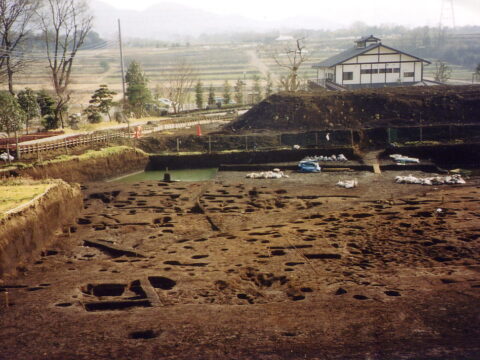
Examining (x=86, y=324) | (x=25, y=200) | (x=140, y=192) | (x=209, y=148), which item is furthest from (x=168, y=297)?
(x=209, y=148)

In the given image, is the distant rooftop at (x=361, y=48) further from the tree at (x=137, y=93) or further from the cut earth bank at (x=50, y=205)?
the cut earth bank at (x=50, y=205)

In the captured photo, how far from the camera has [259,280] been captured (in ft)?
48.6

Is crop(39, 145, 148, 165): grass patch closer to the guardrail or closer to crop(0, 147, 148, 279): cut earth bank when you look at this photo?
crop(0, 147, 148, 279): cut earth bank

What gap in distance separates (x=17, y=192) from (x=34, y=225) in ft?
8.75

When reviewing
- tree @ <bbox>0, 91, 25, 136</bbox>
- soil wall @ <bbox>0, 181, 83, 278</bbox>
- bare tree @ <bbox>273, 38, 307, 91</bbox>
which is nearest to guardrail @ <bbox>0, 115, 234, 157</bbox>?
tree @ <bbox>0, 91, 25, 136</bbox>

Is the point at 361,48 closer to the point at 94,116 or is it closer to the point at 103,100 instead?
the point at 103,100

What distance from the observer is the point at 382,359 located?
984 cm

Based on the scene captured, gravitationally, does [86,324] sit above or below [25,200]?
below

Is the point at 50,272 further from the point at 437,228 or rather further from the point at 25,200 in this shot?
the point at 437,228

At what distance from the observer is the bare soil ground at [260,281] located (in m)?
10.8

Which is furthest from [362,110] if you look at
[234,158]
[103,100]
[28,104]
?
[28,104]

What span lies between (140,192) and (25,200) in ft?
25.7

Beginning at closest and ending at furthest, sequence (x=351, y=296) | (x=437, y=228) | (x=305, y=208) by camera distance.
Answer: (x=351, y=296) < (x=437, y=228) < (x=305, y=208)

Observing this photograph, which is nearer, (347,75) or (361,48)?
(347,75)
